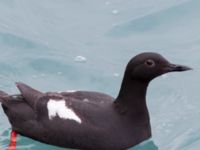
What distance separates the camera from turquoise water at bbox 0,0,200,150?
8508 millimetres

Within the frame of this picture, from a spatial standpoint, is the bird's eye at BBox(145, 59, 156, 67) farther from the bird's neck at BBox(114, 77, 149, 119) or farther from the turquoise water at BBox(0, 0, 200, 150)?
the turquoise water at BBox(0, 0, 200, 150)

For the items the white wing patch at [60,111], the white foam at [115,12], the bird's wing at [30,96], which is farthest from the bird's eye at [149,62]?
the white foam at [115,12]

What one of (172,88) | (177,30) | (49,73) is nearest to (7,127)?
(49,73)

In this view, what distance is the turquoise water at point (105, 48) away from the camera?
8.51 m

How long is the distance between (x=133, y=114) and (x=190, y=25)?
9.97 ft

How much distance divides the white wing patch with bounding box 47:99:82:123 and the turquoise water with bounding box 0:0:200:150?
0.39m

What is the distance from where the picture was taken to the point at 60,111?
7.55 m

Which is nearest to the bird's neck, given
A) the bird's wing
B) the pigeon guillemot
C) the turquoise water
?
the pigeon guillemot

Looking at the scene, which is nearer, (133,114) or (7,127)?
(133,114)

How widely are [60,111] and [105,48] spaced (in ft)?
8.06

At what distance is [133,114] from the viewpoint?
7703 mm

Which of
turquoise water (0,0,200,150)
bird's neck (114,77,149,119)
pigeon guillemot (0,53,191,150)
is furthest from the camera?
turquoise water (0,0,200,150)

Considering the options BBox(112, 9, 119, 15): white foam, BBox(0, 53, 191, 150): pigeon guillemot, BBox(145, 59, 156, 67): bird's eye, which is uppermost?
BBox(112, 9, 119, 15): white foam

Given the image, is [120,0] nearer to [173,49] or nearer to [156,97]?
[173,49]
